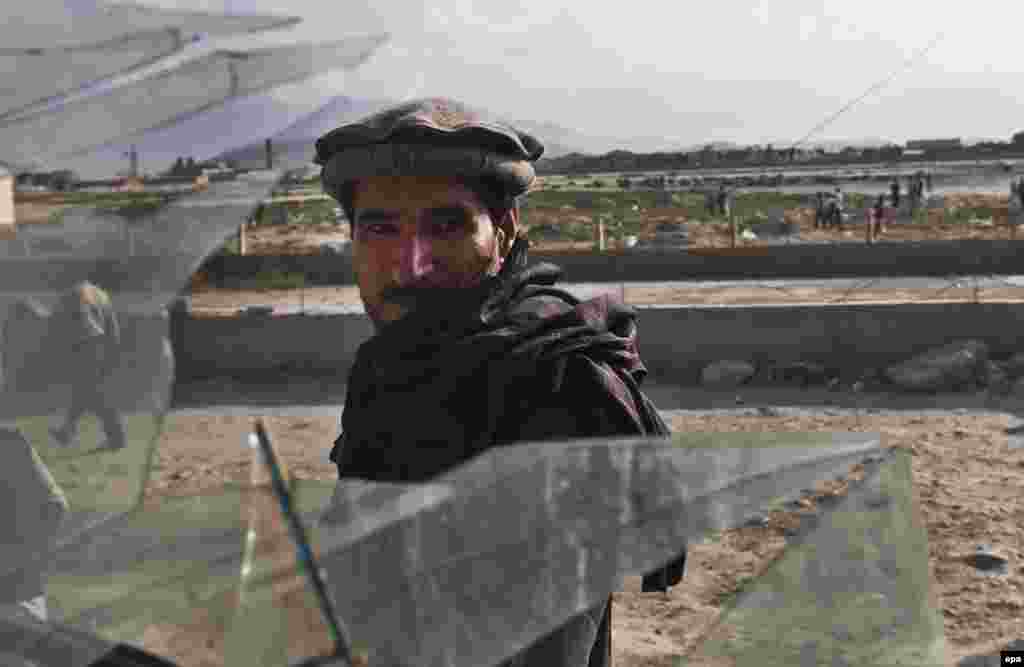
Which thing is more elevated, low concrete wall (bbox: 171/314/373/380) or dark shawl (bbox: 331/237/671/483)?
dark shawl (bbox: 331/237/671/483)

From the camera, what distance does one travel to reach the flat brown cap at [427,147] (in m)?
1.25

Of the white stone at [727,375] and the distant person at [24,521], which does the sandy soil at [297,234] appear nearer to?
the white stone at [727,375]

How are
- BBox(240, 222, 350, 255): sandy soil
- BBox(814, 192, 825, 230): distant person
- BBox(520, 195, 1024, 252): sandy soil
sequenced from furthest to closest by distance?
BBox(814, 192, 825, 230): distant person, BBox(240, 222, 350, 255): sandy soil, BBox(520, 195, 1024, 252): sandy soil

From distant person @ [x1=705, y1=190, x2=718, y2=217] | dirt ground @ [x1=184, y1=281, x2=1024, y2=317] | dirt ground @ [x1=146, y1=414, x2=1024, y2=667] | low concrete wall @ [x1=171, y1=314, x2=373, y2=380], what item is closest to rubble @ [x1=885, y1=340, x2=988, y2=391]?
dirt ground @ [x1=146, y1=414, x2=1024, y2=667]

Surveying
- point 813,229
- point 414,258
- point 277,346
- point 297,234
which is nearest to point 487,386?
point 414,258

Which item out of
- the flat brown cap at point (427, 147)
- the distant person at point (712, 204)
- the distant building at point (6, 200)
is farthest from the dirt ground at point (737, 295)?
the distant person at point (712, 204)

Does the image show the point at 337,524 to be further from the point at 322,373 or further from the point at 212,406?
the point at 322,373

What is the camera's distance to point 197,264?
40.8 inches

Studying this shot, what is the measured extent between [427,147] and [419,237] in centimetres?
9

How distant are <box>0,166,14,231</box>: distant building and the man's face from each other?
0.35 meters

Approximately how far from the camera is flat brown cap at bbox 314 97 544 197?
→ 1252 mm

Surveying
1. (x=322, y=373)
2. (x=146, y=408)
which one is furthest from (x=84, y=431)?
(x=322, y=373)

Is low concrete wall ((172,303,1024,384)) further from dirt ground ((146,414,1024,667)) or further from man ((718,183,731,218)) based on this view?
man ((718,183,731,218))

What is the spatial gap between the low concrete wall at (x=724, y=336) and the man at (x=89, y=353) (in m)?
10.1
